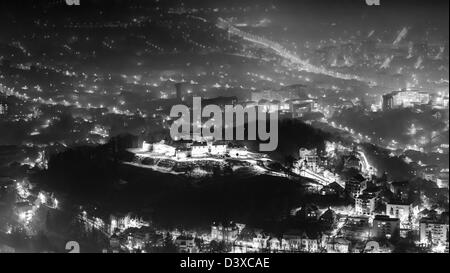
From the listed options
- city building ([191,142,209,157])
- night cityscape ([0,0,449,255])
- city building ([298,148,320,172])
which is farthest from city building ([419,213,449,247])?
city building ([191,142,209,157])

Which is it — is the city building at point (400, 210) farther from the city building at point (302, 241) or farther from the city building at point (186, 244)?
the city building at point (186, 244)

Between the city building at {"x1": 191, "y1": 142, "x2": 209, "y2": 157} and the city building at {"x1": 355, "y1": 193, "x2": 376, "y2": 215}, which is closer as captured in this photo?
the city building at {"x1": 355, "y1": 193, "x2": 376, "y2": 215}

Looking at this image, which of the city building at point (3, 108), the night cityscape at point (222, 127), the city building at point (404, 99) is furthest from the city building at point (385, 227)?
the city building at point (3, 108)

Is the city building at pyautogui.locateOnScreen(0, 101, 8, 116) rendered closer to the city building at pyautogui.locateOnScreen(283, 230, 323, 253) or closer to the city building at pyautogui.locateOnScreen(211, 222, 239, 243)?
the city building at pyautogui.locateOnScreen(211, 222, 239, 243)

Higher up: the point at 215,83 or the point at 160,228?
the point at 215,83

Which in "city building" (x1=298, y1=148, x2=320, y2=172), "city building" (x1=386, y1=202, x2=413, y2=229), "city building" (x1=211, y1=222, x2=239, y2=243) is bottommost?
"city building" (x1=211, y1=222, x2=239, y2=243)
